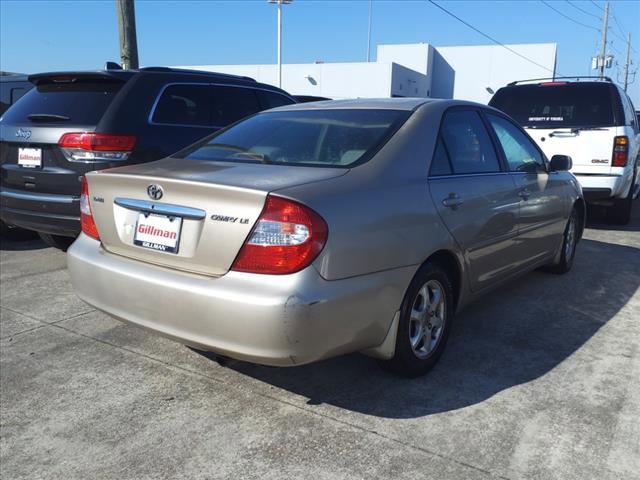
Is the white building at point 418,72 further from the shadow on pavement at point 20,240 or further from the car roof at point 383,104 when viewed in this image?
the car roof at point 383,104

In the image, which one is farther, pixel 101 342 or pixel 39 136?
pixel 39 136

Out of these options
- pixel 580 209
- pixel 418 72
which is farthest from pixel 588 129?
pixel 418 72

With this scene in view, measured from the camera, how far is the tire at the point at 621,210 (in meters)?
8.09

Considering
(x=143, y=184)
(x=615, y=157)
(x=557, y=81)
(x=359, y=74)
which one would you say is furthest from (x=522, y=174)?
(x=359, y=74)

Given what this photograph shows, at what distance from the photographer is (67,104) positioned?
4855 mm

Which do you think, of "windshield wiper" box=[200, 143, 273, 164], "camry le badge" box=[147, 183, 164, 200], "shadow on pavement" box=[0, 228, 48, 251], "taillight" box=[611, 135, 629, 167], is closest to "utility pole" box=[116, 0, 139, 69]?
"shadow on pavement" box=[0, 228, 48, 251]

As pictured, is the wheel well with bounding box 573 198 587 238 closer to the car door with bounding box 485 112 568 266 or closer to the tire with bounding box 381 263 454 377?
the car door with bounding box 485 112 568 266

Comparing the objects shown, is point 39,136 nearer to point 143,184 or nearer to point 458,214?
point 143,184

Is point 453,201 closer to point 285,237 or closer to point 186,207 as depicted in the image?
point 285,237

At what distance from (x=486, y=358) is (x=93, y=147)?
326 cm

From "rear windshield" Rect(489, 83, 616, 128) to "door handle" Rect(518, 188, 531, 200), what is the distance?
12.4ft

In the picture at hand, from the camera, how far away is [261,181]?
A: 261 cm

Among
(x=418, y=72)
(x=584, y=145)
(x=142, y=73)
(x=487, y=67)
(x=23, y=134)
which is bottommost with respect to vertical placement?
(x=584, y=145)

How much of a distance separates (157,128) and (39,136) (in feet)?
3.05
